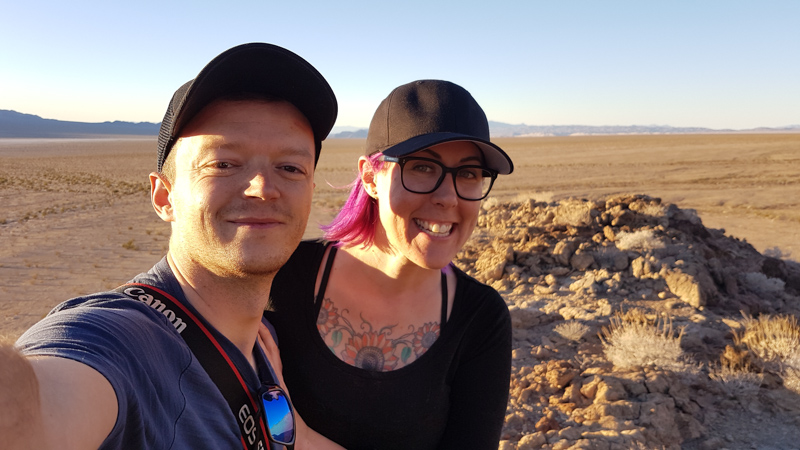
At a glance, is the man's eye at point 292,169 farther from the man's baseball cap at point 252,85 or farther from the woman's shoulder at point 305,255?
the woman's shoulder at point 305,255

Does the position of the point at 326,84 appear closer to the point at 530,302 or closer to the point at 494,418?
the point at 494,418

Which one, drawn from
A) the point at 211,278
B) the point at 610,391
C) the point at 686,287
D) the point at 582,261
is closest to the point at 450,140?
the point at 211,278

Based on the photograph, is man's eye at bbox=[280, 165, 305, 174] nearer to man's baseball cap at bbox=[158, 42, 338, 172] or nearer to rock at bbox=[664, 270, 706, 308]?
man's baseball cap at bbox=[158, 42, 338, 172]

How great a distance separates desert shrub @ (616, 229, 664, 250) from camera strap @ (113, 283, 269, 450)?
6940mm

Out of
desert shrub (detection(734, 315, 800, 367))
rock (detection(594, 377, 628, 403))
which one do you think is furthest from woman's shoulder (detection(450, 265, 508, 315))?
desert shrub (detection(734, 315, 800, 367))

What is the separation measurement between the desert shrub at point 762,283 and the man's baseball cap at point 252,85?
7.08 m

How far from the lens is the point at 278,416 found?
1.29m

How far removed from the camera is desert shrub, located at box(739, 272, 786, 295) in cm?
654

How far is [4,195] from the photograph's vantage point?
65.9ft

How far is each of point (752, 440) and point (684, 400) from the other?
0.48 metres

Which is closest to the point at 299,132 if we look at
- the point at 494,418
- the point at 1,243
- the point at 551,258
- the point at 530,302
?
the point at 494,418

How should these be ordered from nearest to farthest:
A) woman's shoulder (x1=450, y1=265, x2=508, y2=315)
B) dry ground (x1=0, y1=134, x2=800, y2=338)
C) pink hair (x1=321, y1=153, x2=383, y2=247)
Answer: woman's shoulder (x1=450, y1=265, x2=508, y2=315), pink hair (x1=321, y1=153, x2=383, y2=247), dry ground (x1=0, y1=134, x2=800, y2=338)

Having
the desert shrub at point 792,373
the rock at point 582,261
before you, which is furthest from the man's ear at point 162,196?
the rock at point 582,261

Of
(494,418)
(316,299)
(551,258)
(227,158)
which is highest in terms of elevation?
(227,158)
